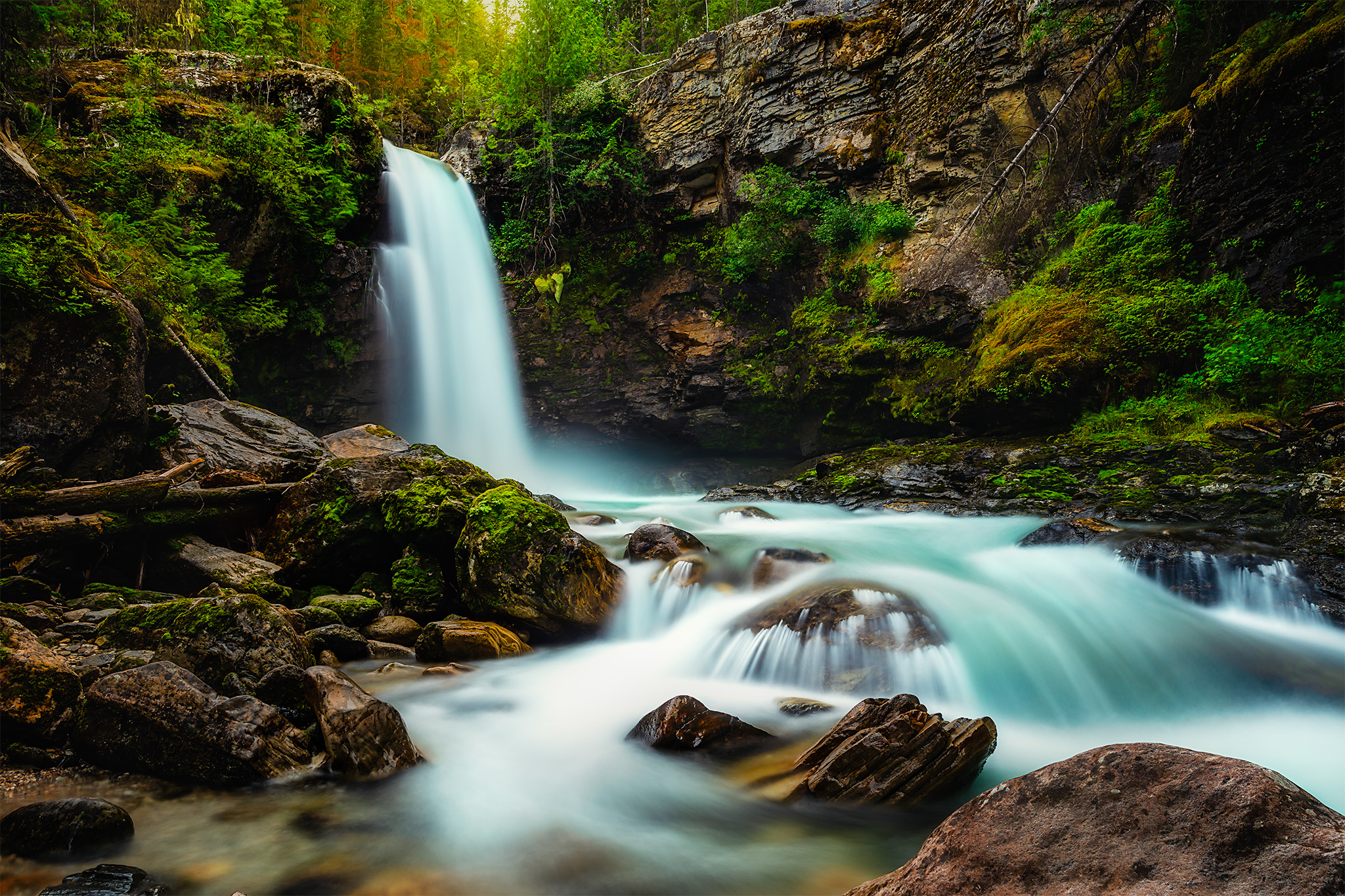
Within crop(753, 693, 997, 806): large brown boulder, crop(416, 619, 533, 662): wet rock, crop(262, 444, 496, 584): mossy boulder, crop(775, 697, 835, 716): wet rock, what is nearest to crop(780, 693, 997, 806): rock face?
crop(753, 693, 997, 806): large brown boulder

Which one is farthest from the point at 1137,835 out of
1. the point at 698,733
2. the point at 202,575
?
the point at 202,575

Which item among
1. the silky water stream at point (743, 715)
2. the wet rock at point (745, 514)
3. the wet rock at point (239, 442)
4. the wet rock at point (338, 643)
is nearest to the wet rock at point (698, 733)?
the silky water stream at point (743, 715)

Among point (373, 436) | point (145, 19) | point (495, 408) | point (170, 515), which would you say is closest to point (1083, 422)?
point (373, 436)

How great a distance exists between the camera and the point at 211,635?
13.1ft

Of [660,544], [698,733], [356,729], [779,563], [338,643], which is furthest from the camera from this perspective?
[660,544]

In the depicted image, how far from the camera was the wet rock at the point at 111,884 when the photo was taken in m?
2.25

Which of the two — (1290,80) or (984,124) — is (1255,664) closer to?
(1290,80)

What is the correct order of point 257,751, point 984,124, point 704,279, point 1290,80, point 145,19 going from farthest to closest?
point 704,279, point 145,19, point 984,124, point 1290,80, point 257,751

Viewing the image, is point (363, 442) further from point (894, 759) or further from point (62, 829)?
point (894, 759)

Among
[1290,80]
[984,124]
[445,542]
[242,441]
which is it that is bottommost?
[445,542]

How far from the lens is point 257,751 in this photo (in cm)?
326

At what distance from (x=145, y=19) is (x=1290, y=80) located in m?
22.4

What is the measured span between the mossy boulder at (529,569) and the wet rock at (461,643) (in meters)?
0.34

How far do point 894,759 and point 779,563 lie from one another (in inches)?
147
